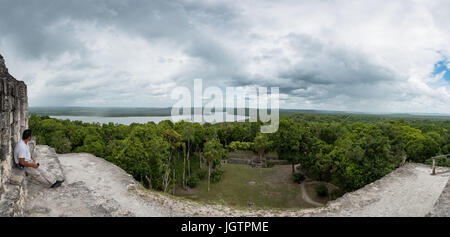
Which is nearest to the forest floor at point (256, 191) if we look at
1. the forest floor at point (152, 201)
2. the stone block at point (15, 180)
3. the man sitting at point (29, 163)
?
the forest floor at point (152, 201)

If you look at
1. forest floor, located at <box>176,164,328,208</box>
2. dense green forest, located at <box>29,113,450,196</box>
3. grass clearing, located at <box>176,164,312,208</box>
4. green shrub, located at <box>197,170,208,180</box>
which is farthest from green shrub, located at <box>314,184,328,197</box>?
green shrub, located at <box>197,170,208,180</box>

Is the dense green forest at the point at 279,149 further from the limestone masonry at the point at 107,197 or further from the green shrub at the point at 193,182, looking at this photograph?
the limestone masonry at the point at 107,197

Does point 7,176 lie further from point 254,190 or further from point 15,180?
point 254,190

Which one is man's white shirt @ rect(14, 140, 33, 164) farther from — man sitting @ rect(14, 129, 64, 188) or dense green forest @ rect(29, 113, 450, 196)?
dense green forest @ rect(29, 113, 450, 196)

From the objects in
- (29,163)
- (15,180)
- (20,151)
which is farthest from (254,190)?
(15,180)
